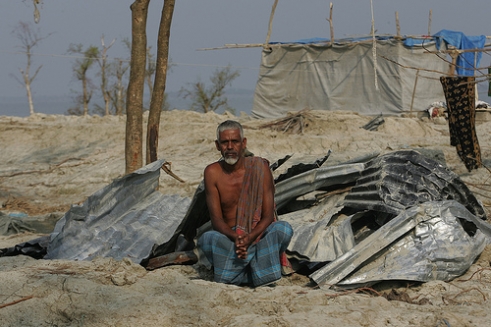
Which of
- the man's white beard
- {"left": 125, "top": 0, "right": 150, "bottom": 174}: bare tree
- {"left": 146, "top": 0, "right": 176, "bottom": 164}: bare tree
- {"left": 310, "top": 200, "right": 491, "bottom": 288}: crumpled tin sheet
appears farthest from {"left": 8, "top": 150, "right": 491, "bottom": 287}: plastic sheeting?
{"left": 146, "top": 0, "right": 176, "bottom": 164}: bare tree

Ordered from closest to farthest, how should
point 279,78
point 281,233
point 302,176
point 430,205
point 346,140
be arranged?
point 281,233, point 430,205, point 302,176, point 346,140, point 279,78

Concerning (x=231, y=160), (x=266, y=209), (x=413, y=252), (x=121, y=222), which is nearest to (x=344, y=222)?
(x=413, y=252)

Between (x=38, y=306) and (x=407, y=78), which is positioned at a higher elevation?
(x=407, y=78)

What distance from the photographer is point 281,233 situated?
3850 mm

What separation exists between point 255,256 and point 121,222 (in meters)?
1.61

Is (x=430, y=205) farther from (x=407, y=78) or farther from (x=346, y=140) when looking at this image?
(x=407, y=78)

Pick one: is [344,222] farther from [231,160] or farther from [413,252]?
[231,160]

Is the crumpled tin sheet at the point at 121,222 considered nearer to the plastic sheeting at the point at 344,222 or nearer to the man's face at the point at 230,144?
the plastic sheeting at the point at 344,222

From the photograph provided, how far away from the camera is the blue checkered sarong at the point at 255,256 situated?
152 inches

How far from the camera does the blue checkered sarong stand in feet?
12.6

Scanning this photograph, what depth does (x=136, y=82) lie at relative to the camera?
689cm

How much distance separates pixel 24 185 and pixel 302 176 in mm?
7648

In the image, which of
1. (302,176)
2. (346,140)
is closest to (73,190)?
(346,140)

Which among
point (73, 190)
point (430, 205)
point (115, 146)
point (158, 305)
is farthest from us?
point (115, 146)
